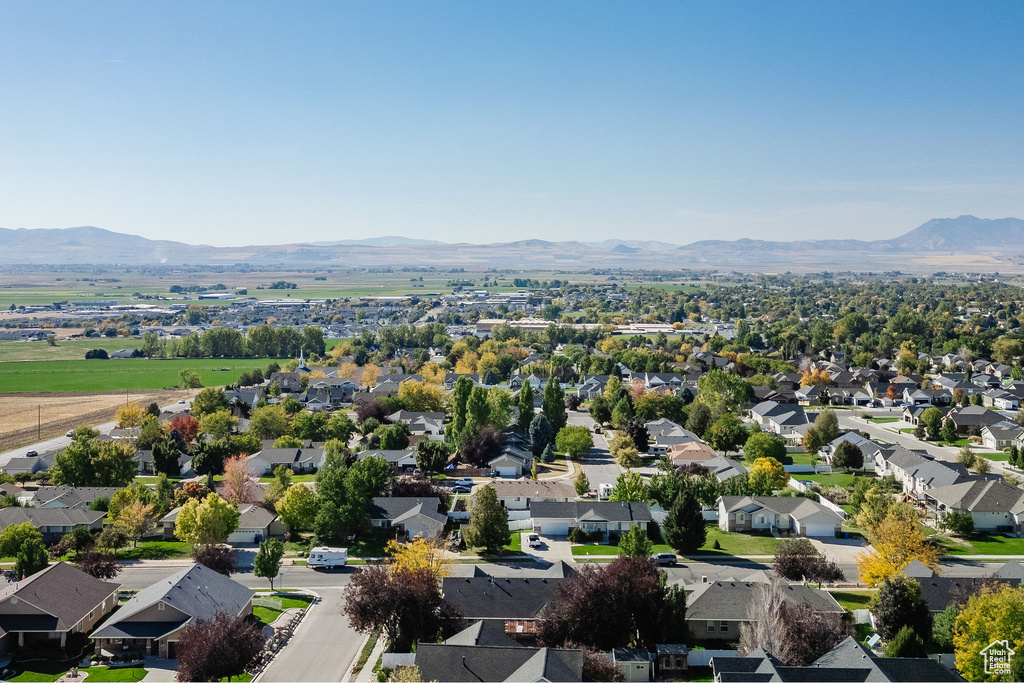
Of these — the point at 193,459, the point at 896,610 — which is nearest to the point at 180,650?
the point at 896,610

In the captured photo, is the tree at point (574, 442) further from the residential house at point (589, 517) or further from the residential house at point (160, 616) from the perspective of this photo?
the residential house at point (160, 616)

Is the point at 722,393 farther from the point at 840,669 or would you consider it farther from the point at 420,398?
the point at 840,669

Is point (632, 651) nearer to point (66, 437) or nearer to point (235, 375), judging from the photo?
point (66, 437)

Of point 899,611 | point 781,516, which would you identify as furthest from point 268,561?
point 781,516

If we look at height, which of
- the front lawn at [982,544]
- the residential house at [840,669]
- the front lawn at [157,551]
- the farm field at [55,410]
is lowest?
the farm field at [55,410]

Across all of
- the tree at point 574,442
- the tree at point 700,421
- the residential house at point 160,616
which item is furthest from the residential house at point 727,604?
the tree at point 700,421
